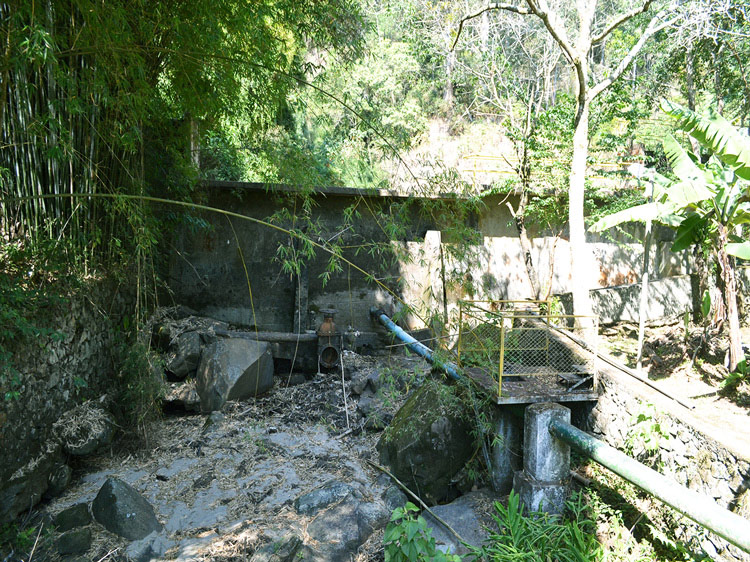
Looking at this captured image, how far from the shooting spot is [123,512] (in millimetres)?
3627

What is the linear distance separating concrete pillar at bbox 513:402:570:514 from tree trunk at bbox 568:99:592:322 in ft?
12.0

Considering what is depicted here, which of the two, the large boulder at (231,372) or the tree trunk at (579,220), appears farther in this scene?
the tree trunk at (579,220)

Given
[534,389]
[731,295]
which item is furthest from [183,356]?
[731,295]

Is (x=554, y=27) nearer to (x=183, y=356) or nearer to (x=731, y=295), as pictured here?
(x=731, y=295)

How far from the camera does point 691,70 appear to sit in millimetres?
10453

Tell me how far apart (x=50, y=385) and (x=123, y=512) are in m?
1.27

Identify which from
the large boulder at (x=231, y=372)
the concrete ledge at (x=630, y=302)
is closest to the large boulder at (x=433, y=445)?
the large boulder at (x=231, y=372)

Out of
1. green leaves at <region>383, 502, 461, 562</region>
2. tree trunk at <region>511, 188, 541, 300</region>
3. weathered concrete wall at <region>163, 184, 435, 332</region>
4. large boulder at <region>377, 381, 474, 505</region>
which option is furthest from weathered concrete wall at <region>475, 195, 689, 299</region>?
green leaves at <region>383, 502, 461, 562</region>

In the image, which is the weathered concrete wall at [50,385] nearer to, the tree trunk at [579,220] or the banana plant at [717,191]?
the tree trunk at [579,220]

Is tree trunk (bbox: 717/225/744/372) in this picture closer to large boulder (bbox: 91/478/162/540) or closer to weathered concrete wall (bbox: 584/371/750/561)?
weathered concrete wall (bbox: 584/371/750/561)

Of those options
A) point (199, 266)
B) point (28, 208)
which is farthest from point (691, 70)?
point (28, 208)

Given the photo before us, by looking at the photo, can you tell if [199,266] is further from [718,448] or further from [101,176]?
[718,448]

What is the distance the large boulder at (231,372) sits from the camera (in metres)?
5.75

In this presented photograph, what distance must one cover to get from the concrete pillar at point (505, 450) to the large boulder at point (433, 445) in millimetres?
262
